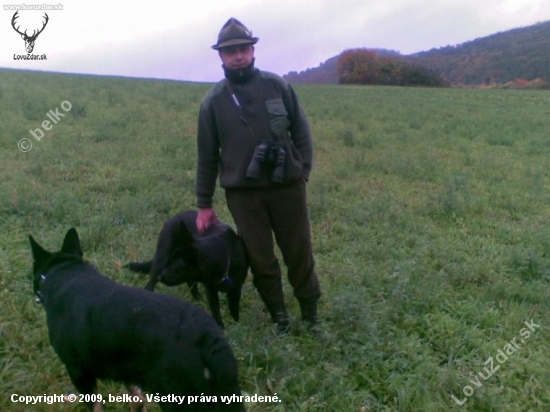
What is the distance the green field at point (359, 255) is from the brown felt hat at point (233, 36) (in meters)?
1.94

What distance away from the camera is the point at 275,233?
3.69 meters

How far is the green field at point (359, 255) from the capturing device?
322 cm

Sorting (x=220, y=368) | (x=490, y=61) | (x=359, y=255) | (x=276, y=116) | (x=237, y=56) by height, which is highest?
(x=490, y=61)

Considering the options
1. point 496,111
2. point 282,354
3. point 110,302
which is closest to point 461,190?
point 282,354

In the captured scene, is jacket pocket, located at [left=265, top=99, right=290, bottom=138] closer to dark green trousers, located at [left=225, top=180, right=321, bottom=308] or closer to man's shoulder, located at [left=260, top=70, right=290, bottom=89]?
man's shoulder, located at [left=260, top=70, right=290, bottom=89]

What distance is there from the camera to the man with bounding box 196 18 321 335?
3338 millimetres

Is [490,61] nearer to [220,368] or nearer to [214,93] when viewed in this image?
[214,93]

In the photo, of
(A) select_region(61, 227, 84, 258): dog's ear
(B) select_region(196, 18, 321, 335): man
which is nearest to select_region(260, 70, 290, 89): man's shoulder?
(B) select_region(196, 18, 321, 335): man

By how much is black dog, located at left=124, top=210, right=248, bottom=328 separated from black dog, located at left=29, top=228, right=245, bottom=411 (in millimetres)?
1029

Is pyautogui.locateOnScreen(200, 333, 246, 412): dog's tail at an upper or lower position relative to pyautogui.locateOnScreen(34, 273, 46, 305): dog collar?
lower

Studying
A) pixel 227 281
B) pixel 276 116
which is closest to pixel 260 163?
pixel 276 116

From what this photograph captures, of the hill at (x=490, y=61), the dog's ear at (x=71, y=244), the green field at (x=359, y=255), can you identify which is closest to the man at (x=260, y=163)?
the green field at (x=359, y=255)

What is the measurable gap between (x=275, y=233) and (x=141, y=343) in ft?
5.07

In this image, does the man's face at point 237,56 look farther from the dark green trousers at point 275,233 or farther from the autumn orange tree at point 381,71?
the autumn orange tree at point 381,71
